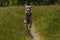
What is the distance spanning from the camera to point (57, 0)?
→ 5022 centimetres

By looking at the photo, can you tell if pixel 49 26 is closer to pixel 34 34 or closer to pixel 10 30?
pixel 34 34

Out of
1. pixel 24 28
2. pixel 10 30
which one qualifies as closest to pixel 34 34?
pixel 24 28

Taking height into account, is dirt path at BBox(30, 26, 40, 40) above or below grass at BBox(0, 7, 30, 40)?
below

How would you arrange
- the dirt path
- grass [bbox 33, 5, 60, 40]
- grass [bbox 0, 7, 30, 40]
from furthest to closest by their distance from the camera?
the dirt path < grass [bbox 33, 5, 60, 40] < grass [bbox 0, 7, 30, 40]

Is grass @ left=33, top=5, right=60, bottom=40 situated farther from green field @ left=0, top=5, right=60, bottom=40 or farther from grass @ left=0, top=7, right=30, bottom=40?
grass @ left=0, top=7, right=30, bottom=40

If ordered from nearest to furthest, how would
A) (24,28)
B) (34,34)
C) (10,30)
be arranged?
(10,30) < (34,34) < (24,28)

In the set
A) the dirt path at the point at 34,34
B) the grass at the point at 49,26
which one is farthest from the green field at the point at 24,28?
the dirt path at the point at 34,34

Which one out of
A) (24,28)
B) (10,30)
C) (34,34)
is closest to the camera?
(10,30)

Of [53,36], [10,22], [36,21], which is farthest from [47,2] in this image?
[53,36]

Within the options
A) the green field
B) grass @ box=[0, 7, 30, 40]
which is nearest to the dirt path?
the green field

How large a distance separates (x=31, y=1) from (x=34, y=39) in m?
31.7

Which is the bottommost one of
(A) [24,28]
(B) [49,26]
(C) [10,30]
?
(A) [24,28]

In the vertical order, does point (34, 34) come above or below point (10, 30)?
below

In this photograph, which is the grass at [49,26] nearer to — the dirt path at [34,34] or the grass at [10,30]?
the dirt path at [34,34]
